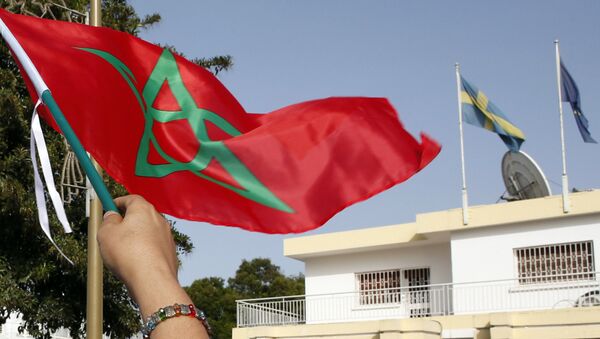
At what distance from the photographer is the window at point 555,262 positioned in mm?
23750

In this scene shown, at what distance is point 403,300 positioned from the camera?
88.7 ft

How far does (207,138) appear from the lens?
5.84 m

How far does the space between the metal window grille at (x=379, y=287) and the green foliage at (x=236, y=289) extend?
81.8ft

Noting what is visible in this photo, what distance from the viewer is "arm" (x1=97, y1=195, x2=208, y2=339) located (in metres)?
2.16

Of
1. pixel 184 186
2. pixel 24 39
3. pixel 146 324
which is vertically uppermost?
pixel 24 39

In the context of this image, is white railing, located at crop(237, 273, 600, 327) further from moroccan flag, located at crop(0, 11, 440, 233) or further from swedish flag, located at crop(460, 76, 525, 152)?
moroccan flag, located at crop(0, 11, 440, 233)

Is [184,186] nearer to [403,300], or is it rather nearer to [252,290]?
[403,300]

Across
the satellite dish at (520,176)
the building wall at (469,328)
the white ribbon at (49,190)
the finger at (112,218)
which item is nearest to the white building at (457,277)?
the building wall at (469,328)

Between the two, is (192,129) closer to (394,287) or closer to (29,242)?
(29,242)

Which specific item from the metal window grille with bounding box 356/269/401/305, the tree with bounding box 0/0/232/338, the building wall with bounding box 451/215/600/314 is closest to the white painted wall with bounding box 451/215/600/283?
the building wall with bounding box 451/215/600/314

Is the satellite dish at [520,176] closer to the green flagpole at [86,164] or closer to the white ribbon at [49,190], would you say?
the white ribbon at [49,190]

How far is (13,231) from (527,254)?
1361cm

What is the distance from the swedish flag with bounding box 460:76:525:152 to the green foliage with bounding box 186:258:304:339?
2909cm

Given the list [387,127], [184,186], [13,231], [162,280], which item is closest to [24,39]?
[184,186]
